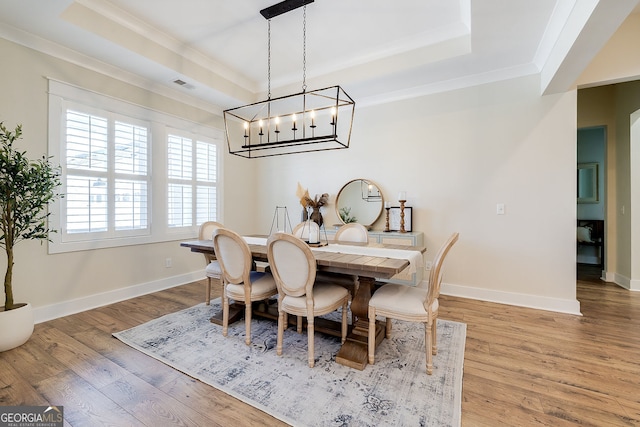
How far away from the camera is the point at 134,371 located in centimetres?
199

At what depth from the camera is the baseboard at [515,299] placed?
309cm

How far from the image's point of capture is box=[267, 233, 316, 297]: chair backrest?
1.96 metres

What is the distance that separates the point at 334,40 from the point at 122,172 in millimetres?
3054

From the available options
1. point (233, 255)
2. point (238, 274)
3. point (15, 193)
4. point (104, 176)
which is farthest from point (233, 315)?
point (104, 176)

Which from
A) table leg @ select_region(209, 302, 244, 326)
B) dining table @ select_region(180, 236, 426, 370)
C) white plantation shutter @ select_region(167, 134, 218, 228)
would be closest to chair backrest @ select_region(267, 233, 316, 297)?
dining table @ select_region(180, 236, 426, 370)

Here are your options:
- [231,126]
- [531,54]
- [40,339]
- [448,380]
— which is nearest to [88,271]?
[40,339]

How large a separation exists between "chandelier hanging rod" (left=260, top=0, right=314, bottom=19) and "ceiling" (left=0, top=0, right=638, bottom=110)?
57mm

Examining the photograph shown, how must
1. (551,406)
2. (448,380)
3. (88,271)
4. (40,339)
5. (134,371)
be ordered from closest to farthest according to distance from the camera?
(551,406) → (448,380) → (134,371) → (40,339) → (88,271)

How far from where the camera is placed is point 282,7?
8.70 ft

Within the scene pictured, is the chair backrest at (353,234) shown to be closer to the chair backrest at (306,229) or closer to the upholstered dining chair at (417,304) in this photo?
the chair backrest at (306,229)

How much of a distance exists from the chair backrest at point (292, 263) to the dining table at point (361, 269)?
0.49 feet

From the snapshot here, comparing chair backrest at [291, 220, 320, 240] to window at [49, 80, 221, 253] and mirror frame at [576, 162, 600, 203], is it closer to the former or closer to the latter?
window at [49, 80, 221, 253]

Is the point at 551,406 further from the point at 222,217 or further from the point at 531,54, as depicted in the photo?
the point at 222,217

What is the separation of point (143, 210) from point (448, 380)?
3.90 metres
